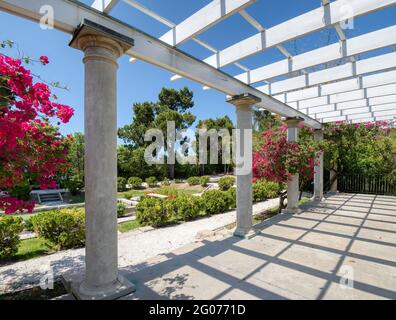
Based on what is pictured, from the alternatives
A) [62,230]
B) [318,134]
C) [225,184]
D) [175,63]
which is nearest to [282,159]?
[318,134]

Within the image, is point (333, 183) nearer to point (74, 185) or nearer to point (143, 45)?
point (143, 45)

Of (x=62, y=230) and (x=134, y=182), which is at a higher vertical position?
(x=62, y=230)

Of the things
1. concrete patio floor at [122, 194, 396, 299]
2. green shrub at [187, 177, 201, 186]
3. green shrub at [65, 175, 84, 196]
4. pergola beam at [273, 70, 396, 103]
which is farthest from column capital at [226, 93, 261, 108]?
green shrub at [187, 177, 201, 186]

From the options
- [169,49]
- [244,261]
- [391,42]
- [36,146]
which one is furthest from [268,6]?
[244,261]

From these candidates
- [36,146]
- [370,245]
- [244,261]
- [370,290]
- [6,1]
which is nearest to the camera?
[6,1]

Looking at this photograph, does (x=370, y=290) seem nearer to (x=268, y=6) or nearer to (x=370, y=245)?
(x=370, y=245)

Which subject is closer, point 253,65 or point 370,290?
point 370,290

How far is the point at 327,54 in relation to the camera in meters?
4.81

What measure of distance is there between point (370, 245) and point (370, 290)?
6.97 ft

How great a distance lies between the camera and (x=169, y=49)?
13.7ft

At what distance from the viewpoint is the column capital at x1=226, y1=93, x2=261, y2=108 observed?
5554 mm

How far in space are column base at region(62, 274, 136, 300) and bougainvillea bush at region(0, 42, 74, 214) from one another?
1.26m

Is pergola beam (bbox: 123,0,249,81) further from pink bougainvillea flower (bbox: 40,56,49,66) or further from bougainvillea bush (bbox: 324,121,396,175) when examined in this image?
bougainvillea bush (bbox: 324,121,396,175)

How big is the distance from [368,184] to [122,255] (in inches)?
557
